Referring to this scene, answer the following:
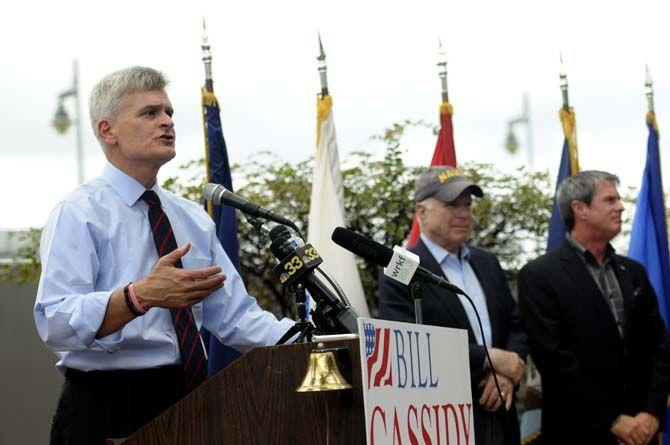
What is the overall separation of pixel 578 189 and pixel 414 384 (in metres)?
3.20

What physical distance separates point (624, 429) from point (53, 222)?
3.16 m

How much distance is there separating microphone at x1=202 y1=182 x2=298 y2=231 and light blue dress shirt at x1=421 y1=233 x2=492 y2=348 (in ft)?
5.94

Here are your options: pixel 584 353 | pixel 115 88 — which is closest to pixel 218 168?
pixel 584 353

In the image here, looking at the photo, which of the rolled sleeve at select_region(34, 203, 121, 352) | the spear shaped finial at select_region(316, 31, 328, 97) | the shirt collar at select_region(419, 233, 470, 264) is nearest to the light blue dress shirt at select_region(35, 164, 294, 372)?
the rolled sleeve at select_region(34, 203, 121, 352)

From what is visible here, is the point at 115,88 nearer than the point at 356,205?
Yes

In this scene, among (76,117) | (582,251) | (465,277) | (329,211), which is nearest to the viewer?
(465,277)

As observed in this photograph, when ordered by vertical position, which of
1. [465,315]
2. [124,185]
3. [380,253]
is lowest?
[465,315]

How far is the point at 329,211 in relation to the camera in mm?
6480

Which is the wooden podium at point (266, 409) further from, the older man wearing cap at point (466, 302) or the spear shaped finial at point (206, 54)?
the spear shaped finial at point (206, 54)

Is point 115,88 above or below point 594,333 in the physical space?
above

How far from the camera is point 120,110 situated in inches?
140

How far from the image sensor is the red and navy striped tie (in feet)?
11.1

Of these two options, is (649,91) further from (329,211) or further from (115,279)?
(115,279)

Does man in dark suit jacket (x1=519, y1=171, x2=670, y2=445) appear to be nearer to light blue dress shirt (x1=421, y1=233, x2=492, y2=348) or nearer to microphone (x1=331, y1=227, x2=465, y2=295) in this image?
light blue dress shirt (x1=421, y1=233, x2=492, y2=348)
